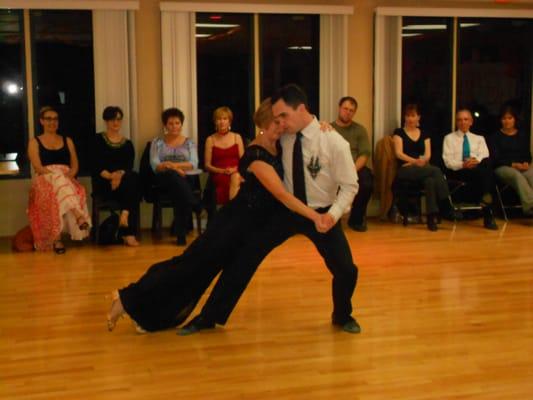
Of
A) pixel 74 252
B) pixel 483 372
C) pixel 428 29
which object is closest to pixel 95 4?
pixel 74 252

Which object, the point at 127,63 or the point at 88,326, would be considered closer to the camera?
the point at 88,326

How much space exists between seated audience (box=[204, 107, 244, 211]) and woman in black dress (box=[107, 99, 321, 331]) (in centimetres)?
351

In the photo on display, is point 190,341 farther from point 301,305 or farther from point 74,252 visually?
point 74,252

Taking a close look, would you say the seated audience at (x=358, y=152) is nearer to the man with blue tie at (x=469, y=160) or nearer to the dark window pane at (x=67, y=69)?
the man with blue tie at (x=469, y=160)

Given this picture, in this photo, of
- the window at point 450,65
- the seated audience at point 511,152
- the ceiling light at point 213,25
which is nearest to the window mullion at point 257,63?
the ceiling light at point 213,25

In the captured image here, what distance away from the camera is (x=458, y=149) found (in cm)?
868

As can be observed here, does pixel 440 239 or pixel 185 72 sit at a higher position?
pixel 185 72

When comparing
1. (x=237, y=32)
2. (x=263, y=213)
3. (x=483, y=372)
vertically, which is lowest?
(x=483, y=372)

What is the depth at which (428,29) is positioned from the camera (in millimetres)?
9266

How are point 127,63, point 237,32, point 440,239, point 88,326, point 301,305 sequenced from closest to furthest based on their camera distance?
point 88,326, point 301,305, point 440,239, point 127,63, point 237,32

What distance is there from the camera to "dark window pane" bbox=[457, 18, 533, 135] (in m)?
9.47

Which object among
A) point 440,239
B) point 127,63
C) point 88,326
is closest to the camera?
point 88,326

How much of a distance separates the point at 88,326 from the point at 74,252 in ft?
8.49

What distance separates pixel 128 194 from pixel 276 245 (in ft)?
11.2
